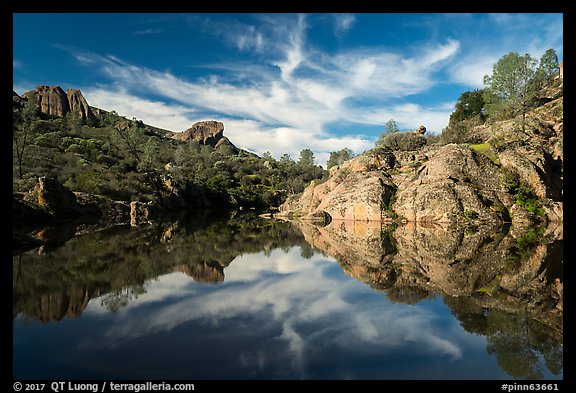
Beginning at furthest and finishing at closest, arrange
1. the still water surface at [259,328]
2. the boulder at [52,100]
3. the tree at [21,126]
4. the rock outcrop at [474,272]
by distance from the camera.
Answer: the boulder at [52,100] → the tree at [21,126] → the rock outcrop at [474,272] → the still water surface at [259,328]

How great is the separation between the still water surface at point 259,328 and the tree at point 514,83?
5785cm

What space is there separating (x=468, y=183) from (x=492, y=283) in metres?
31.2

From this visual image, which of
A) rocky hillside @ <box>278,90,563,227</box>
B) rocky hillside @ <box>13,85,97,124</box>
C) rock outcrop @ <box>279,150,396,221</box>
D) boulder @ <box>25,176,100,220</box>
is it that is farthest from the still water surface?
rocky hillside @ <box>13,85,97,124</box>

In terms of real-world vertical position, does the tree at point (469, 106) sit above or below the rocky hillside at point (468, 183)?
above

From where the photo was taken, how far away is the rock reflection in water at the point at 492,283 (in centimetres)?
654

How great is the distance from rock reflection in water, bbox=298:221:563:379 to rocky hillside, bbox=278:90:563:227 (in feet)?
51.1

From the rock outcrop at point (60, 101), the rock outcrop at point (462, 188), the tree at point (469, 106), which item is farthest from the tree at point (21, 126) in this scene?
the rock outcrop at point (60, 101)

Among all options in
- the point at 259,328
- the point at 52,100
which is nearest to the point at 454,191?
the point at 259,328

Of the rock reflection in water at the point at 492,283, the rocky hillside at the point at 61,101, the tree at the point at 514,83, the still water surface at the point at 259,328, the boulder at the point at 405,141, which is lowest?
the still water surface at the point at 259,328

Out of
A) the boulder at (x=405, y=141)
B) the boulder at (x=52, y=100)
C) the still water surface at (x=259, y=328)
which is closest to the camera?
the still water surface at (x=259, y=328)

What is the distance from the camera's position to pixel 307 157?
602ft

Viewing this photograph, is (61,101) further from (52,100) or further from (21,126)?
(21,126)

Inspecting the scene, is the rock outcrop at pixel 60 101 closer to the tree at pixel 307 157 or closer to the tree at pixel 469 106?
the tree at pixel 307 157
